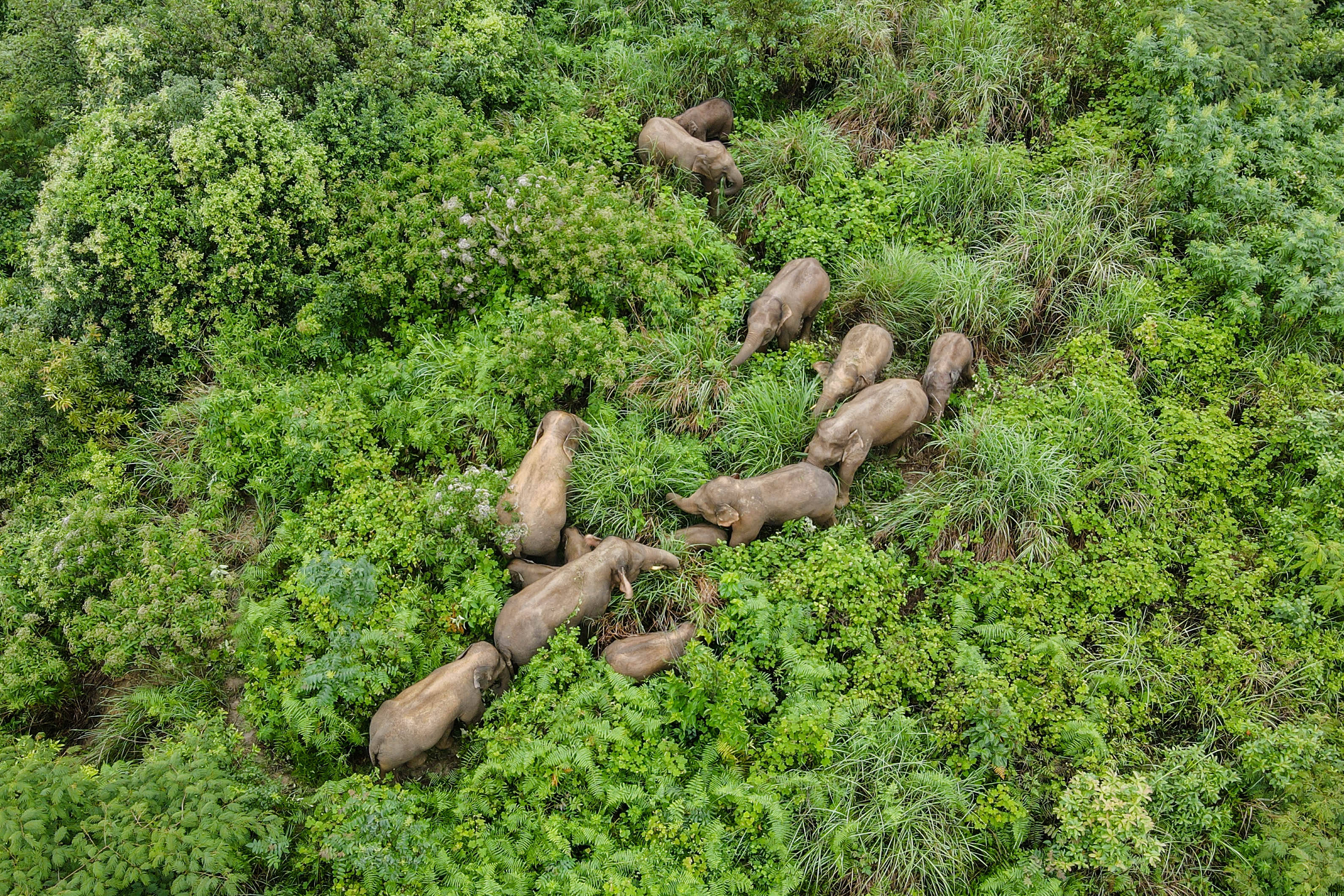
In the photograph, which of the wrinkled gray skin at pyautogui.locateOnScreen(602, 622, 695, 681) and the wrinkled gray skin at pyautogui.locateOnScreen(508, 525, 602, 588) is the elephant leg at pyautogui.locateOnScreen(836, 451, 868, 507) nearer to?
the wrinkled gray skin at pyautogui.locateOnScreen(602, 622, 695, 681)

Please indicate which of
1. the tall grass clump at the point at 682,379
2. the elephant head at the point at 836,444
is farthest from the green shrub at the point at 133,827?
the elephant head at the point at 836,444

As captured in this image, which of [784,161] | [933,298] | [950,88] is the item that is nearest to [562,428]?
[933,298]

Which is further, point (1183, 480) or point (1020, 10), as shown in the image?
point (1020, 10)

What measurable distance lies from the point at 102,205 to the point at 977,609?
7.58 m

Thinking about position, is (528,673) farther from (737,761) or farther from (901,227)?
(901,227)

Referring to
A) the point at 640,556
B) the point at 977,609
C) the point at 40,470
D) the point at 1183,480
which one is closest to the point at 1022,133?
the point at 1183,480

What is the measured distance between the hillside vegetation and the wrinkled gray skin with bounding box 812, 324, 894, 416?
0.17 meters

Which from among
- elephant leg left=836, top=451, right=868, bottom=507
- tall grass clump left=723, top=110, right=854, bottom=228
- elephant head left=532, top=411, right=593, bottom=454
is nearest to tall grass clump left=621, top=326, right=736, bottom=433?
elephant head left=532, top=411, right=593, bottom=454

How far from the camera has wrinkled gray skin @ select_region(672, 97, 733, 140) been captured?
8.50 m

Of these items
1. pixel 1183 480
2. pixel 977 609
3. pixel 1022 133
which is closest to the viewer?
→ pixel 977 609

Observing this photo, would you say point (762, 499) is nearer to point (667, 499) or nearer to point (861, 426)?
point (667, 499)

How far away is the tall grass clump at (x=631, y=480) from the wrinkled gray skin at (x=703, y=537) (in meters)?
0.19

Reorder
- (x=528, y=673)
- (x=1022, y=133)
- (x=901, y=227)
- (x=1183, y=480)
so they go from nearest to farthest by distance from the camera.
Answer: (x=528, y=673) < (x=1183, y=480) < (x=901, y=227) < (x=1022, y=133)

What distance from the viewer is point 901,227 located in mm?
7824
